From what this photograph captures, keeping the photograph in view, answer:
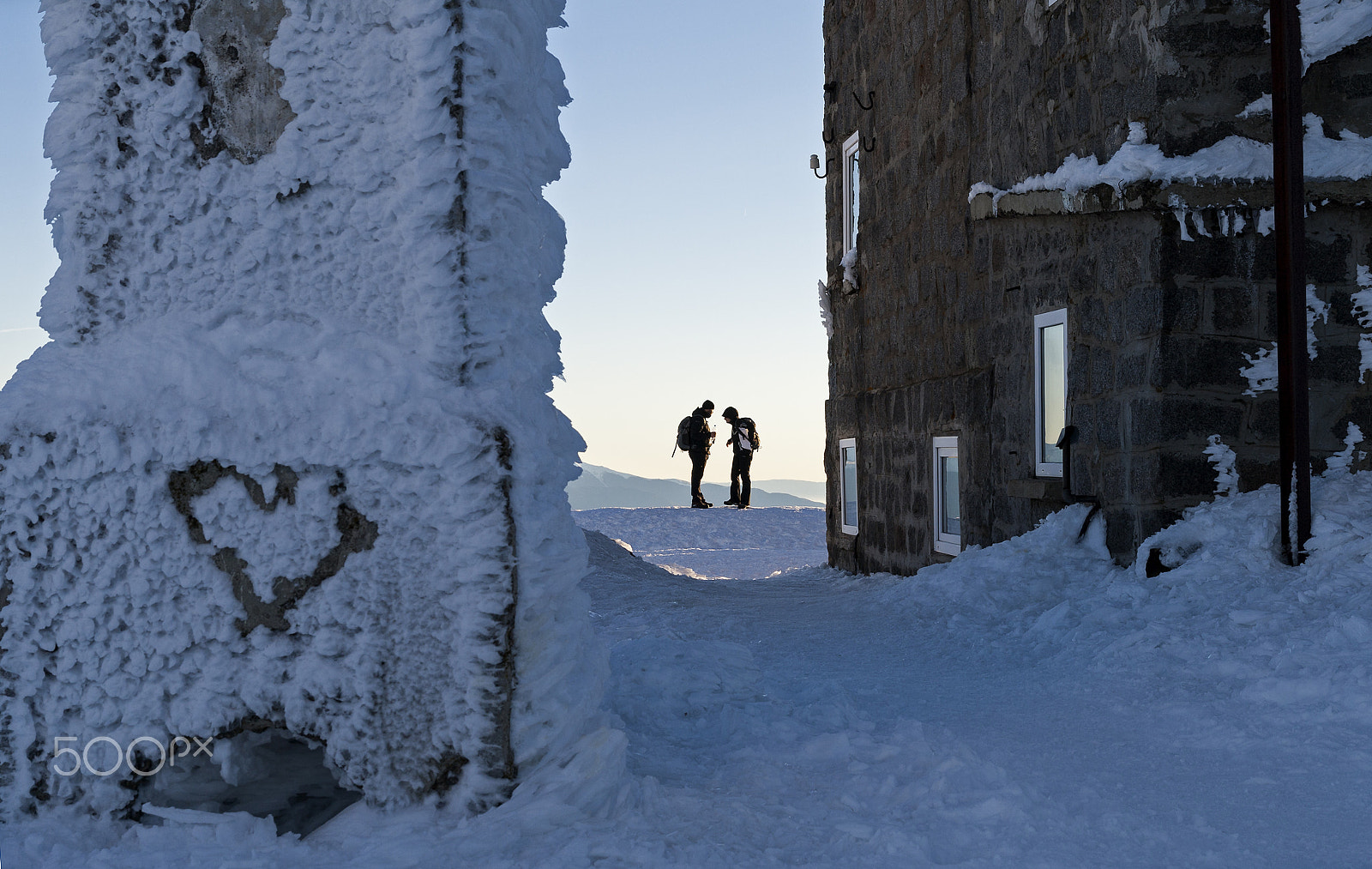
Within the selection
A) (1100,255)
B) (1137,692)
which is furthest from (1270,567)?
(1100,255)

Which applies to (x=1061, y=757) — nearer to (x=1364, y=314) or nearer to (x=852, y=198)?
(x=1364, y=314)

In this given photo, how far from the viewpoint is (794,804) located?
220 cm

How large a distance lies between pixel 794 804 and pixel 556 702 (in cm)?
56

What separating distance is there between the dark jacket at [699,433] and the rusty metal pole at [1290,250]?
40.4 feet

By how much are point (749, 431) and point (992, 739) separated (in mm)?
13428

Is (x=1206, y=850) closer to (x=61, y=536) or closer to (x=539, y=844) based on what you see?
(x=539, y=844)

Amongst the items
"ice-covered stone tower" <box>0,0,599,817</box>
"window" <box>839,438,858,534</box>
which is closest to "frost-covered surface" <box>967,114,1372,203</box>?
"ice-covered stone tower" <box>0,0,599,817</box>

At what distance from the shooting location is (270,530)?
2.07 metres

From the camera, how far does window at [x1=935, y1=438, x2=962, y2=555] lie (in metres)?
6.26

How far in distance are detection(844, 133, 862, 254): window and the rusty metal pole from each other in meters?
4.70

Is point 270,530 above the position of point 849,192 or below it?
below

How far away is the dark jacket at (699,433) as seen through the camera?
52.6 ft

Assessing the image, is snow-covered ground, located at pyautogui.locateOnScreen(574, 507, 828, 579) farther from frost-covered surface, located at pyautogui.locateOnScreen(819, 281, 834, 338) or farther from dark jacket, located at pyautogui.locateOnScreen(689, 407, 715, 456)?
frost-covered surface, located at pyautogui.locateOnScreen(819, 281, 834, 338)

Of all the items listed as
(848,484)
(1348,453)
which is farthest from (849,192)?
(1348,453)
